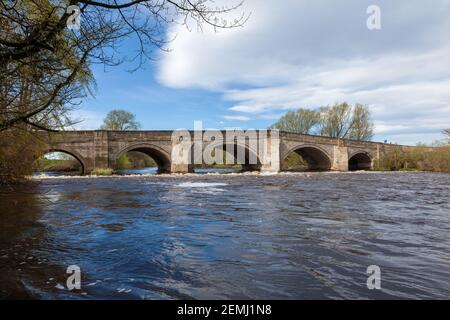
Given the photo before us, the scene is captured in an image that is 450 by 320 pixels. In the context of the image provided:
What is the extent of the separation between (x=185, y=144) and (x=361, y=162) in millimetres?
28326

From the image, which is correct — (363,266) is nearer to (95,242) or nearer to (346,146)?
(95,242)

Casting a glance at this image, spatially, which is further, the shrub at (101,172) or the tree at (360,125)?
the tree at (360,125)

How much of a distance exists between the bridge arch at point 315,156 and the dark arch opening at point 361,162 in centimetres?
609

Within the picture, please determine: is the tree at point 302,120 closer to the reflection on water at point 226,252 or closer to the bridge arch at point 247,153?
the bridge arch at point 247,153

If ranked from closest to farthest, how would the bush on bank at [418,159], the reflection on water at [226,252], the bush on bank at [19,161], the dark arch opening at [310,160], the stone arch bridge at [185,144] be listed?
the reflection on water at [226,252] < the bush on bank at [19,161] < the stone arch bridge at [185,144] < the bush on bank at [418,159] < the dark arch opening at [310,160]

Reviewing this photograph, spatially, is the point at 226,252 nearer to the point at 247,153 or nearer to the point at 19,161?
the point at 19,161

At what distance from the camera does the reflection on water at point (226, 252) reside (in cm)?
313

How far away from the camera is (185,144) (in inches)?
1168

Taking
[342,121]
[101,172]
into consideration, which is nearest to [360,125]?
[342,121]

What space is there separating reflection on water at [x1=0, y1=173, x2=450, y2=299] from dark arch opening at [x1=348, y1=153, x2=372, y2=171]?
124ft

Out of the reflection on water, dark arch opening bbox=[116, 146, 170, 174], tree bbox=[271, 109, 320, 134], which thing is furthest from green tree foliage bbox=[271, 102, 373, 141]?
the reflection on water

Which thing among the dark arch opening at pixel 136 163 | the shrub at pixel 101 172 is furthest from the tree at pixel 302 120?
the shrub at pixel 101 172

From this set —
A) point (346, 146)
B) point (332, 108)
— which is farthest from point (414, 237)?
point (332, 108)
